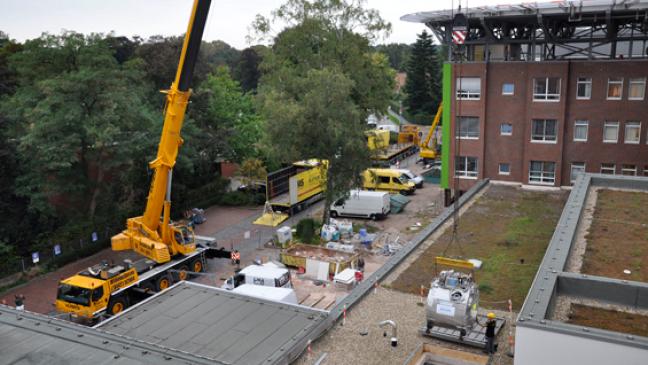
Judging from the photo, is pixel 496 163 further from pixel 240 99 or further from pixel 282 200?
pixel 240 99

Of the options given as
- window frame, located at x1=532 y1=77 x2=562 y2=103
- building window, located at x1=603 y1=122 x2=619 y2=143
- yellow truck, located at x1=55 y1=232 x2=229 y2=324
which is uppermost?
window frame, located at x1=532 y1=77 x2=562 y2=103

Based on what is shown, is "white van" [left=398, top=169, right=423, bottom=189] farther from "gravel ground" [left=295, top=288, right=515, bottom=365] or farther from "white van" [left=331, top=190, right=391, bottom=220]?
"gravel ground" [left=295, top=288, right=515, bottom=365]

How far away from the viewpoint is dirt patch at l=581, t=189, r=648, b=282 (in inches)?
664

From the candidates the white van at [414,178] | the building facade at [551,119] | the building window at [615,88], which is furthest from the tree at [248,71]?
the building window at [615,88]

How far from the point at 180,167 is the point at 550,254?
24.6m

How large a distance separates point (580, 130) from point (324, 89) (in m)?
15.5

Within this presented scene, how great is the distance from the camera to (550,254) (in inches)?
647

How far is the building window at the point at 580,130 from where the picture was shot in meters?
33.6

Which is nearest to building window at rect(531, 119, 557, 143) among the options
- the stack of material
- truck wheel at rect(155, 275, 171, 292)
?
the stack of material

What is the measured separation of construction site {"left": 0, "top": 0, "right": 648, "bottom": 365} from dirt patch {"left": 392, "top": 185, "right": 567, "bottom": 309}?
0.11 metres

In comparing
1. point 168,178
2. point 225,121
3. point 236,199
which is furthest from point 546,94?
point 225,121

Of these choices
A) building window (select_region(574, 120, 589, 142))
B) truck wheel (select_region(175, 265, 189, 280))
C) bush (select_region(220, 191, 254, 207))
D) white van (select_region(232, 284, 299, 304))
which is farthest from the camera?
bush (select_region(220, 191, 254, 207))

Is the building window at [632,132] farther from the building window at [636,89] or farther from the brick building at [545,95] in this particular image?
the building window at [636,89]

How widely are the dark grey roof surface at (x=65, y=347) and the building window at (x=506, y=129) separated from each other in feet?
95.9
